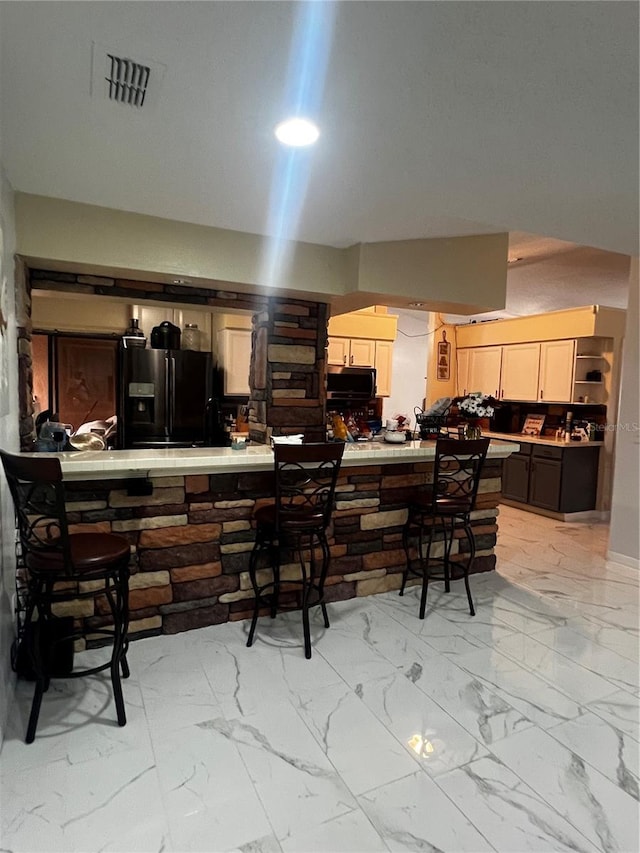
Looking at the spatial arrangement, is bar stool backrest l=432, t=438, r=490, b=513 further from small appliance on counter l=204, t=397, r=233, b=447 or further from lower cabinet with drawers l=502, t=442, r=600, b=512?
lower cabinet with drawers l=502, t=442, r=600, b=512

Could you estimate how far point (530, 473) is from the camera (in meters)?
5.78

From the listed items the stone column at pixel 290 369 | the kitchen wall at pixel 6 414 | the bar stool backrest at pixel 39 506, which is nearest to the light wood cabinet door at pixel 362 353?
the stone column at pixel 290 369

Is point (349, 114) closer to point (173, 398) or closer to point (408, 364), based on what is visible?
point (173, 398)

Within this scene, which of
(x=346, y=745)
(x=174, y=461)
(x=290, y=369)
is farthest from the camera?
(x=290, y=369)

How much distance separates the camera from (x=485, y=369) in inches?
270

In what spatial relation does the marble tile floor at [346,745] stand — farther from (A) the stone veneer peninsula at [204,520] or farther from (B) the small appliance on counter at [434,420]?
(B) the small appliance on counter at [434,420]

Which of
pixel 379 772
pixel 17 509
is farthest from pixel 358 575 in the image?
pixel 17 509

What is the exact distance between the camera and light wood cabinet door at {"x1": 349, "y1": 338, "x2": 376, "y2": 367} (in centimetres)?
624

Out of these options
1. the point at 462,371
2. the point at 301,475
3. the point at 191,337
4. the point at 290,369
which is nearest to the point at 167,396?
the point at 191,337

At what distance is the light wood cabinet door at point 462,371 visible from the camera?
7195 mm

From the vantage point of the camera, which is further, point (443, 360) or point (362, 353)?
point (443, 360)

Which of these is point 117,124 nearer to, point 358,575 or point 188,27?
point 188,27

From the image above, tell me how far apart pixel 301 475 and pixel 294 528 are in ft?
1.07

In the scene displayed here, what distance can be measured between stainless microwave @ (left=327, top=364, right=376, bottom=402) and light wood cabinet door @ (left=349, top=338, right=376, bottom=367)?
→ 299 millimetres
